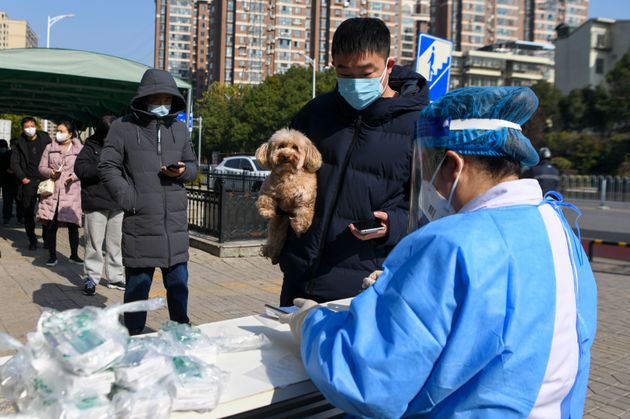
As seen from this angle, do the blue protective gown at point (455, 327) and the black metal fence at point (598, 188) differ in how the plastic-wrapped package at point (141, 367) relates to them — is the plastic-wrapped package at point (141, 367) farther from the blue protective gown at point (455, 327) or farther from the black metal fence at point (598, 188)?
the black metal fence at point (598, 188)

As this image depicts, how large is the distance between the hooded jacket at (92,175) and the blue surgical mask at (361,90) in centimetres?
495

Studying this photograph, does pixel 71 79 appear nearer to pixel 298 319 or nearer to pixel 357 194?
pixel 357 194

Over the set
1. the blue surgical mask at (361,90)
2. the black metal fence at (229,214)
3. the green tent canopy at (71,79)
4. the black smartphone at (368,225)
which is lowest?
the black metal fence at (229,214)

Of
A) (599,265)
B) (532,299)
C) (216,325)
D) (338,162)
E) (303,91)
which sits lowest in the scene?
(599,265)

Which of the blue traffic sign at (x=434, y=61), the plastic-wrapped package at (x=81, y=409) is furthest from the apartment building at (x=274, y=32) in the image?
the plastic-wrapped package at (x=81, y=409)

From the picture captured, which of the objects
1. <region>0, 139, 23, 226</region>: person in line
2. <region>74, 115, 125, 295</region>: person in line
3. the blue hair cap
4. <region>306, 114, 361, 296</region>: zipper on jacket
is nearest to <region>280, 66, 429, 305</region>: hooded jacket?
<region>306, 114, 361, 296</region>: zipper on jacket

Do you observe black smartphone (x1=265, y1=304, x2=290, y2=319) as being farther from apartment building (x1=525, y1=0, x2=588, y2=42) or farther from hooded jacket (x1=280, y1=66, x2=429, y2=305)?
apartment building (x1=525, y1=0, x2=588, y2=42)

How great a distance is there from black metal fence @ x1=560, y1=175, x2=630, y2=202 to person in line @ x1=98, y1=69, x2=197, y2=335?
2744 cm

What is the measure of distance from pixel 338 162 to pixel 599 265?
31.5 feet

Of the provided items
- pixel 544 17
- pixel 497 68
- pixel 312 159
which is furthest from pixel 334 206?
pixel 544 17

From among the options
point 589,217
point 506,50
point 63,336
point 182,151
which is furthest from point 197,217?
point 506,50

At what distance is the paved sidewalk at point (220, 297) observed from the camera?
4941mm

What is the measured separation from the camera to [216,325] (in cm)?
227

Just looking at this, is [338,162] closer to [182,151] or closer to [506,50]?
[182,151]
